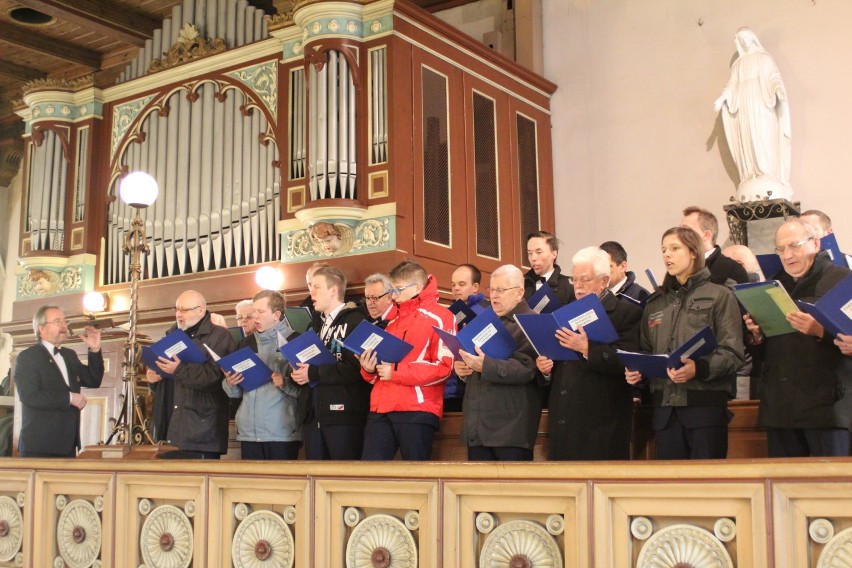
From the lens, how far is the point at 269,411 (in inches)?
203

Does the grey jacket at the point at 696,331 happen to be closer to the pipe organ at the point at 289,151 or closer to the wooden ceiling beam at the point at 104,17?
the pipe organ at the point at 289,151

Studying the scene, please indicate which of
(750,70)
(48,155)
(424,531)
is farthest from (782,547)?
(48,155)

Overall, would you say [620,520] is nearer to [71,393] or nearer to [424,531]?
[424,531]

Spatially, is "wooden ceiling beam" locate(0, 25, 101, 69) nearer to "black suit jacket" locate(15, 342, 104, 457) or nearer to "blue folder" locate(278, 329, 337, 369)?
"black suit jacket" locate(15, 342, 104, 457)

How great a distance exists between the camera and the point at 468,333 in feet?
14.1

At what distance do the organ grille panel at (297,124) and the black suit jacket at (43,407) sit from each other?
2.43 m

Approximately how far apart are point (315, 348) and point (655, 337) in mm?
1573

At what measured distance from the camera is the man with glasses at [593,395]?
162 inches

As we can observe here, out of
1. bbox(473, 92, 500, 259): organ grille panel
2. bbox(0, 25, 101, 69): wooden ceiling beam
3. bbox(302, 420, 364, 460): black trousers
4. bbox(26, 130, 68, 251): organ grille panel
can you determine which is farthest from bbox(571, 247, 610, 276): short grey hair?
bbox(0, 25, 101, 69): wooden ceiling beam

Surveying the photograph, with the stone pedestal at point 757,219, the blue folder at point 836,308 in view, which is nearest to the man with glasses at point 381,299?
the blue folder at point 836,308

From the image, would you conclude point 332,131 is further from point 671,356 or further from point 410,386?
point 671,356

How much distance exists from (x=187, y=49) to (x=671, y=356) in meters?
6.38

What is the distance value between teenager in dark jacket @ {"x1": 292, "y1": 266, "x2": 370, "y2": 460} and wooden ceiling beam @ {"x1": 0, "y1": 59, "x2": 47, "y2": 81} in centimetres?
663

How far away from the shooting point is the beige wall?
788cm
